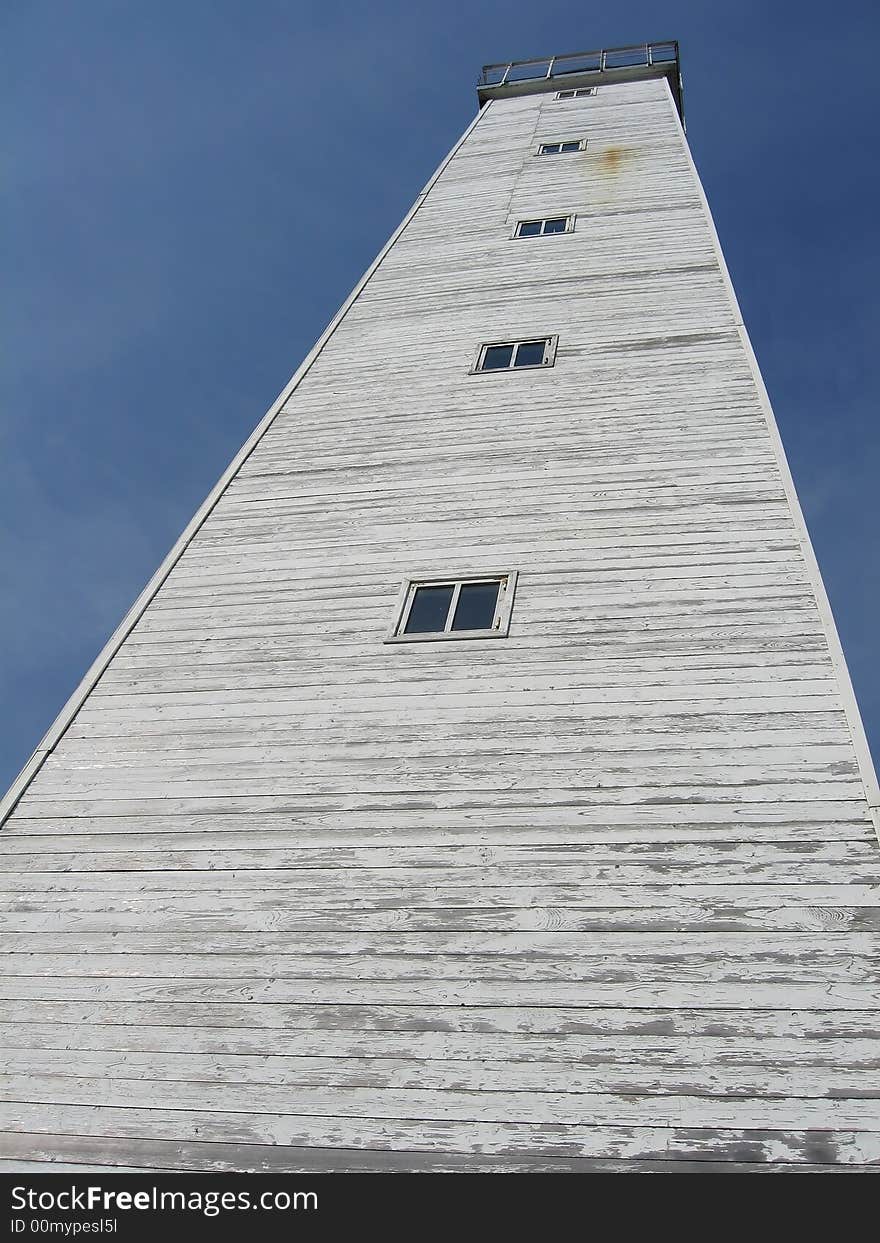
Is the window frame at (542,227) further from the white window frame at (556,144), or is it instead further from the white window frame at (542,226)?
the white window frame at (556,144)

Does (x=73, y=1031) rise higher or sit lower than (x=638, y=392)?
lower

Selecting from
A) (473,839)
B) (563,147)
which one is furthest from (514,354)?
(563,147)

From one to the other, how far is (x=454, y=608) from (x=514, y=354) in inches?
183

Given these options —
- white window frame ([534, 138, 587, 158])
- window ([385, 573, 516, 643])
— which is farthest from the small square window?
white window frame ([534, 138, 587, 158])

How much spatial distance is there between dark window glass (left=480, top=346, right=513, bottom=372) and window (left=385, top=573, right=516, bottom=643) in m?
3.98

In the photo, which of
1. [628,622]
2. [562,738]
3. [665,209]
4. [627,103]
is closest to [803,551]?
[628,622]

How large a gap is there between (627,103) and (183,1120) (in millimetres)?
21601

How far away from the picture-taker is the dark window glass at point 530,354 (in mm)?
11156

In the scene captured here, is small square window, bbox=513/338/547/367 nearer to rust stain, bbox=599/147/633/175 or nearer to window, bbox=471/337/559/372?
window, bbox=471/337/559/372

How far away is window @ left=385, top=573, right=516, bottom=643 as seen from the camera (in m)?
7.52

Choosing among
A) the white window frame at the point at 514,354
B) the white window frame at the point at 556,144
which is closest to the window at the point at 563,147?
the white window frame at the point at 556,144

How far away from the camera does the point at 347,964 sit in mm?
5379

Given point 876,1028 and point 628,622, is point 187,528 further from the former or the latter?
point 876,1028
